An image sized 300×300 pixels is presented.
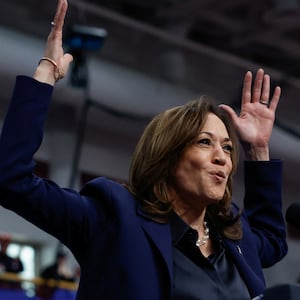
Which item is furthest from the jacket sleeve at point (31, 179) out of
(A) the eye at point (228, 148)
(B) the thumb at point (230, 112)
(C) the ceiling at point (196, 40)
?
(C) the ceiling at point (196, 40)

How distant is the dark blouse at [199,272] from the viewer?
1618 millimetres

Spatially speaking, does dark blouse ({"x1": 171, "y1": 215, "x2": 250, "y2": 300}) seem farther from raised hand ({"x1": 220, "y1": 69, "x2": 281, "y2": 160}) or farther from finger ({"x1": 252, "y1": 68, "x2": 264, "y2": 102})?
finger ({"x1": 252, "y1": 68, "x2": 264, "y2": 102})

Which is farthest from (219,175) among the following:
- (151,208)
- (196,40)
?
(196,40)

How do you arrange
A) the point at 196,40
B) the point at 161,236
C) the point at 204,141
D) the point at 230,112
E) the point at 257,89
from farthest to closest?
the point at 196,40, the point at 257,89, the point at 230,112, the point at 204,141, the point at 161,236

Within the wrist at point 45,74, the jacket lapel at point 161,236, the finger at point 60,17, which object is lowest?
the jacket lapel at point 161,236

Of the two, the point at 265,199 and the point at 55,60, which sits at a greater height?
the point at 55,60

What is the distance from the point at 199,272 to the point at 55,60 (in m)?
0.47

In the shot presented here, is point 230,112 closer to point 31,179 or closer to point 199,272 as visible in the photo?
point 199,272

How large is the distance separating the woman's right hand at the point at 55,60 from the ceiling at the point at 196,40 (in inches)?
208

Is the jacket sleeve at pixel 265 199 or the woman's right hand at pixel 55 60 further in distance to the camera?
the jacket sleeve at pixel 265 199

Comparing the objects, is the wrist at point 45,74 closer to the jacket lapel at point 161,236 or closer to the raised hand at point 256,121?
the jacket lapel at point 161,236

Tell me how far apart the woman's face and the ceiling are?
5.24 metres

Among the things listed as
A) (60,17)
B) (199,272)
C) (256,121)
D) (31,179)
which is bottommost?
(199,272)

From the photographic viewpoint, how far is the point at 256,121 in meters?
2.07
